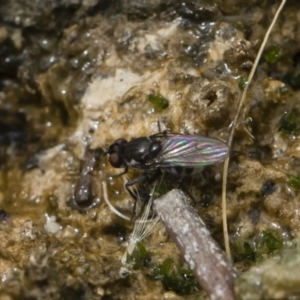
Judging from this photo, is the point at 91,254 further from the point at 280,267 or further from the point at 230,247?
the point at 280,267

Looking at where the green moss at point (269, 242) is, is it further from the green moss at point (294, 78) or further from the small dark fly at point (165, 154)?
the green moss at point (294, 78)

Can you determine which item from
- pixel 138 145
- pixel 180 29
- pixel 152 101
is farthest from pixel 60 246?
pixel 180 29

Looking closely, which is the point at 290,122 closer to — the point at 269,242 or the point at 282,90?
the point at 282,90

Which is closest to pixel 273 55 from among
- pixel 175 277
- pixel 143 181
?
pixel 143 181

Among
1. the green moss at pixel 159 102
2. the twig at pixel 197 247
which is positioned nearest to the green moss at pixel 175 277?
the twig at pixel 197 247

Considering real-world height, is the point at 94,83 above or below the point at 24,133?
above

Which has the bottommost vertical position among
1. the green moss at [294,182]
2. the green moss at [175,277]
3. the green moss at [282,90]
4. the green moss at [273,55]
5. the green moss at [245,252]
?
the green moss at [175,277]

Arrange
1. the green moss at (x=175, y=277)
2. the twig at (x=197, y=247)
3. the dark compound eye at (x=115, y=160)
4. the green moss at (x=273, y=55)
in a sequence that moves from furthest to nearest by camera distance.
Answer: the green moss at (x=273, y=55), the dark compound eye at (x=115, y=160), the green moss at (x=175, y=277), the twig at (x=197, y=247)
